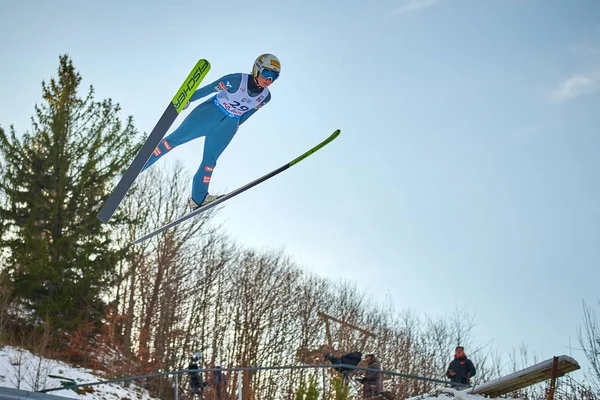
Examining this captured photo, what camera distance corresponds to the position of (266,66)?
5453 millimetres

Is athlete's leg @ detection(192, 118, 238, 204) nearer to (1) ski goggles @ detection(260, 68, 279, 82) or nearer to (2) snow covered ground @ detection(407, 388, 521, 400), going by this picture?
(1) ski goggles @ detection(260, 68, 279, 82)

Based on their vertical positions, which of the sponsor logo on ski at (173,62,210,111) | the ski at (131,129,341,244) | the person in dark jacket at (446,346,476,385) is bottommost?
the person in dark jacket at (446,346,476,385)

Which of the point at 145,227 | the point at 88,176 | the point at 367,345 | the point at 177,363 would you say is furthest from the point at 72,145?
the point at 367,345

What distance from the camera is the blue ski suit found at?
→ 19.3 feet

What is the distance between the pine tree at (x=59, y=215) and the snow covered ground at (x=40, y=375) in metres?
2.13

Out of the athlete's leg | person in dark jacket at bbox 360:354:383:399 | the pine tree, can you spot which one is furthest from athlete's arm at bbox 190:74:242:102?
the pine tree

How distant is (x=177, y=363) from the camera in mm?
17703

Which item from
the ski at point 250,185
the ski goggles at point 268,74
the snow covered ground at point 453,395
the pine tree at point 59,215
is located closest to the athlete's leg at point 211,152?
the ski at point 250,185

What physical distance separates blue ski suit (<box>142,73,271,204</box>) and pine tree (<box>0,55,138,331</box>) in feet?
31.6

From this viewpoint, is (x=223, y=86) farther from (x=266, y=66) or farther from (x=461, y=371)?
(x=461, y=371)

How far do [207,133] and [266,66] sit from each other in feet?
3.25

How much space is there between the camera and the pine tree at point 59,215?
14.2 meters

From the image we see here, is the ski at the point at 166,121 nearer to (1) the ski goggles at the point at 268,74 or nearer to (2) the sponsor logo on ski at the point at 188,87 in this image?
(2) the sponsor logo on ski at the point at 188,87

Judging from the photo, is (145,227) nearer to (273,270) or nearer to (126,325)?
(126,325)
